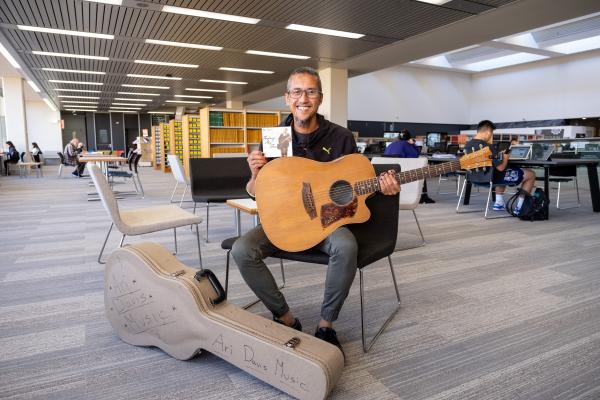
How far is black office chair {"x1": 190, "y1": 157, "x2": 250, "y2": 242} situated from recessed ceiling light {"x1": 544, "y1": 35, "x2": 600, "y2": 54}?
534 inches

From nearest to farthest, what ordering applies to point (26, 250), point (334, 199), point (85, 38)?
point (334, 199)
point (26, 250)
point (85, 38)

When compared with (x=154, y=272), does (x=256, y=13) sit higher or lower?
higher

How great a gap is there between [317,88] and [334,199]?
1.78 ft

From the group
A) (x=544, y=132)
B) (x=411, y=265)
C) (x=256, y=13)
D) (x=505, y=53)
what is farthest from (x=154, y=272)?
(x=505, y=53)

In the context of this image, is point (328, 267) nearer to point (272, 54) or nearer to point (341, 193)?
point (341, 193)

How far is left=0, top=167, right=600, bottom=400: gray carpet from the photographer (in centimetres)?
148

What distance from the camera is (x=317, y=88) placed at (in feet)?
6.03

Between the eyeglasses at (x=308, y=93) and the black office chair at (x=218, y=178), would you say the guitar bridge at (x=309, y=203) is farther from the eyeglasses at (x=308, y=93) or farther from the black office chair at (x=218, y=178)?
the black office chair at (x=218, y=178)

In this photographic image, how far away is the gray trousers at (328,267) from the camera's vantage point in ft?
5.29

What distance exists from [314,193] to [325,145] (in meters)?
0.36

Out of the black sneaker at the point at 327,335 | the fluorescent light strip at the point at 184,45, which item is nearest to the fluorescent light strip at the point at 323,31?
the fluorescent light strip at the point at 184,45

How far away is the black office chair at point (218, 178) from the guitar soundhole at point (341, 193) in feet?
6.80

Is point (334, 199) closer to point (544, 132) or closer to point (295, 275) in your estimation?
point (295, 275)

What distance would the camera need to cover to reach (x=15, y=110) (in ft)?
43.4
